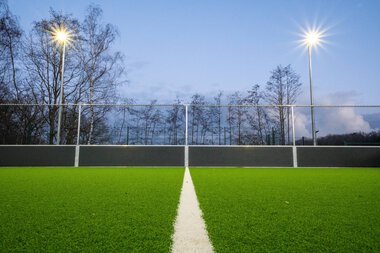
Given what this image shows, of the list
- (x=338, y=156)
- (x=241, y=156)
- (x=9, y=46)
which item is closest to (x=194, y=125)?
(x=241, y=156)

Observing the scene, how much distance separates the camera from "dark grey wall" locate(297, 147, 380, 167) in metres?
9.39

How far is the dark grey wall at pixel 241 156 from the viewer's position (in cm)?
940

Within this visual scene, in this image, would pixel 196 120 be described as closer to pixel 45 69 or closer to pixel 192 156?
pixel 192 156

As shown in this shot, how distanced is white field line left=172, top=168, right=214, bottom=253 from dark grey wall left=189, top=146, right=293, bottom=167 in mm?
7062

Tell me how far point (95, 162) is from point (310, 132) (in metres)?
8.48

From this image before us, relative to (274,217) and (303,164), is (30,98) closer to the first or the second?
(303,164)

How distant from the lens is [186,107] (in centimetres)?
1006

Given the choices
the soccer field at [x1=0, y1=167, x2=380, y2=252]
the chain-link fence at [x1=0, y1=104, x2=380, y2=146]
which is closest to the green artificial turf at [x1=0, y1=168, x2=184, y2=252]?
the soccer field at [x1=0, y1=167, x2=380, y2=252]

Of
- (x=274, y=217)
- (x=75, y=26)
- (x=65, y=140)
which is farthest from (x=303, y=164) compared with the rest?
(x=75, y=26)

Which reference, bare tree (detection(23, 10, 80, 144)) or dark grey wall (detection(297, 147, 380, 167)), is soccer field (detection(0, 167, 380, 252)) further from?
bare tree (detection(23, 10, 80, 144))

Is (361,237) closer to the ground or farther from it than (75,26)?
closer to the ground

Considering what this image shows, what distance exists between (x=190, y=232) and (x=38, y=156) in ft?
31.8

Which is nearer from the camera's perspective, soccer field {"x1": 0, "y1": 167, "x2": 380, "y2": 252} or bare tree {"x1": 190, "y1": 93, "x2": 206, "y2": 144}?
soccer field {"x1": 0, "y1": 167, "x2": 380, "y2": 252}

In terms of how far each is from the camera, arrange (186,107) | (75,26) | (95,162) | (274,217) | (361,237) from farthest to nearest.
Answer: (75,26) → (186,107) → (95,162) → (274,217) → (361,237)
